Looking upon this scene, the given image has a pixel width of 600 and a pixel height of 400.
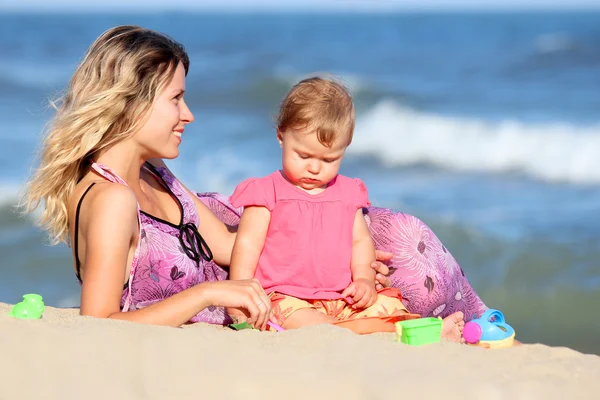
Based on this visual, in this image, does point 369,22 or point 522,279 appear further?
point 369,22

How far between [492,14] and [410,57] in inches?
483

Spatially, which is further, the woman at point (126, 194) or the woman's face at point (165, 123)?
the woman's face at point (165, 123)

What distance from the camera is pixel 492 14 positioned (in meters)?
31.8

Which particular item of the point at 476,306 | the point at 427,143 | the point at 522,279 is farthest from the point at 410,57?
the point at 476,306

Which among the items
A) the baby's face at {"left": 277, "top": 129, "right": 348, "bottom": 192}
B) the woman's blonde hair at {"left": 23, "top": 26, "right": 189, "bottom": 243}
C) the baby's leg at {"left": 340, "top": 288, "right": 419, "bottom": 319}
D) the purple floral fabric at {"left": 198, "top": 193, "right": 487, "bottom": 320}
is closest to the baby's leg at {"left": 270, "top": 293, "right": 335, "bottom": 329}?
the baby's leg at {"left": 340, "top": 288, "right": 419, "bottom": 319}

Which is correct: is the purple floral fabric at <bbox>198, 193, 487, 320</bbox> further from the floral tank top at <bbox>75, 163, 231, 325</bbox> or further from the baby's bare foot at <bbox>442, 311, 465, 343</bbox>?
the floral tank top at <bbox>75, 163, 231, 325</bbox>

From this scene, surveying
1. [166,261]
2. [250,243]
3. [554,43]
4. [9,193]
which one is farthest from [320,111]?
[554,43]

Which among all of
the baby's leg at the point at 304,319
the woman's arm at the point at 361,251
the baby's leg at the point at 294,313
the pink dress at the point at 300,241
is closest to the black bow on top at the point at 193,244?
the pink dress at the point at 300,241

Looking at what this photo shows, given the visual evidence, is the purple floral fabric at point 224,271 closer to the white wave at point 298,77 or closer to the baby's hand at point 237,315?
the baby's hand at point 237,315

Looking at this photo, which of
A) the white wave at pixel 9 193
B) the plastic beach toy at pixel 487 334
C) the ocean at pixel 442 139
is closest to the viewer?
the plastic beach toy at pixel 487 334

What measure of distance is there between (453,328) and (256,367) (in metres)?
1.28

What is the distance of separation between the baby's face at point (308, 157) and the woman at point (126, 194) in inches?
18.5

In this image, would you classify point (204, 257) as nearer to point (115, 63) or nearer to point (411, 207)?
point (115, 63)

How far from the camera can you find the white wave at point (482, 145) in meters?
11.0
